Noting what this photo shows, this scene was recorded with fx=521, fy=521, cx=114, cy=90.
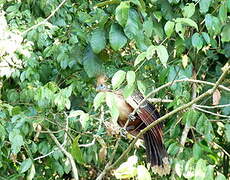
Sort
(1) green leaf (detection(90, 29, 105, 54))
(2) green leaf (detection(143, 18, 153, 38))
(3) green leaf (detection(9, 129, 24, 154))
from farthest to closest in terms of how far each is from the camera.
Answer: (3) green leaf (detection(9, 129, 24, 154))
(2) green leaf (detection(143, 18, 153, 38))
(1) green leaf (detection(90, 29, 105, 54))

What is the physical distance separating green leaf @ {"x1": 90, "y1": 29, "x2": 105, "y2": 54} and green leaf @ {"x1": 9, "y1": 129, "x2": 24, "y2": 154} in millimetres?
618

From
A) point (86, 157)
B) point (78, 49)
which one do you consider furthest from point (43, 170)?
point (78, 49)

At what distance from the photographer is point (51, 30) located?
2.92 meters

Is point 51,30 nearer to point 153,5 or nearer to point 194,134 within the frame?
point 153,5

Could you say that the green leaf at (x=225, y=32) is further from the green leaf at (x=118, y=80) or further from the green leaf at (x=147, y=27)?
the green leaf at (x=118, y=80)

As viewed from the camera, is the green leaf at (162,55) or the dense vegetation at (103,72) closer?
the green leaf at (162,55)

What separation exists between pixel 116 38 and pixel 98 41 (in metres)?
0.11

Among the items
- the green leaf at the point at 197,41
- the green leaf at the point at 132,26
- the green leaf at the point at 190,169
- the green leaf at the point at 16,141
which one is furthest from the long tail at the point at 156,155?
the green leaf at the point at 132,26

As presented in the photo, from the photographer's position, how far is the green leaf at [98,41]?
6.28 ft

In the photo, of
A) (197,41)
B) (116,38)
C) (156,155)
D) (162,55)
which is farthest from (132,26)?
(156,155)

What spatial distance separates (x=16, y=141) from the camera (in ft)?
7.50

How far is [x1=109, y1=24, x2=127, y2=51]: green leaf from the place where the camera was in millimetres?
1825

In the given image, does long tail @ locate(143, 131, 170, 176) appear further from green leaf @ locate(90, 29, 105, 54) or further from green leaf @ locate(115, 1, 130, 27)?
green leaf @ locate(115, 1, 130, 27)

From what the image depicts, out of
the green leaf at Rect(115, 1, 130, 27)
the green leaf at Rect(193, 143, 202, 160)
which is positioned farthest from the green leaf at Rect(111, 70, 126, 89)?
the green leaf at Rect(193, 143, 202, 160)
